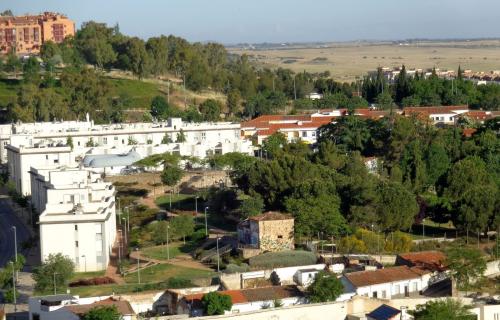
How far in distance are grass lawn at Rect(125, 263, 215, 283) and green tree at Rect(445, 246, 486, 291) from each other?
17.9 feet

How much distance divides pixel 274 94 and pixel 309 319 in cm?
3892

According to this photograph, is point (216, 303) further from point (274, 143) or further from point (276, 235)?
point (274, 143)

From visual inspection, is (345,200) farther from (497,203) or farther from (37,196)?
(37,196)

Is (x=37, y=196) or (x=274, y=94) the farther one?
(x=274, y=94)

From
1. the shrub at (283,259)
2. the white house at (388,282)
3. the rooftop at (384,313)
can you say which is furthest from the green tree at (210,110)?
the rooftop at (384,313)

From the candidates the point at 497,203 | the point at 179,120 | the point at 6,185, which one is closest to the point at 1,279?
the point at 497,203

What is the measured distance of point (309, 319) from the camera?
24031 mm

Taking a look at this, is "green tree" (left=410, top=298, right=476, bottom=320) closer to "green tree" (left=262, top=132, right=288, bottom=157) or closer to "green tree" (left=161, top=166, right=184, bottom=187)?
"green tree" (left=161, top=166, right=184, bottom=187)

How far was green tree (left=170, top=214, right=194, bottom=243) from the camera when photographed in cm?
3241

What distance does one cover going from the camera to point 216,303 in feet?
78.1

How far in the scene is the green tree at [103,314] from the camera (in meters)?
22.6

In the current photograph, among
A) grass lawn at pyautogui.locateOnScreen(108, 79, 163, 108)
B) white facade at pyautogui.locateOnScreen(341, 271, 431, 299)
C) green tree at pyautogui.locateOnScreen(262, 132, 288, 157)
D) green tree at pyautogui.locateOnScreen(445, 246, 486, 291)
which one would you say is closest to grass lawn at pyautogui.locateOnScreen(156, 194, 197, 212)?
green tree at pyautogui.locateOnScreen(262, 132, 288, 157)

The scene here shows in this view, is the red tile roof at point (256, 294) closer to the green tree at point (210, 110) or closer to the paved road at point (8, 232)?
the paved road at point (8, 232)

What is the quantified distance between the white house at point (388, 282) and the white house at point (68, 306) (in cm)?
480
